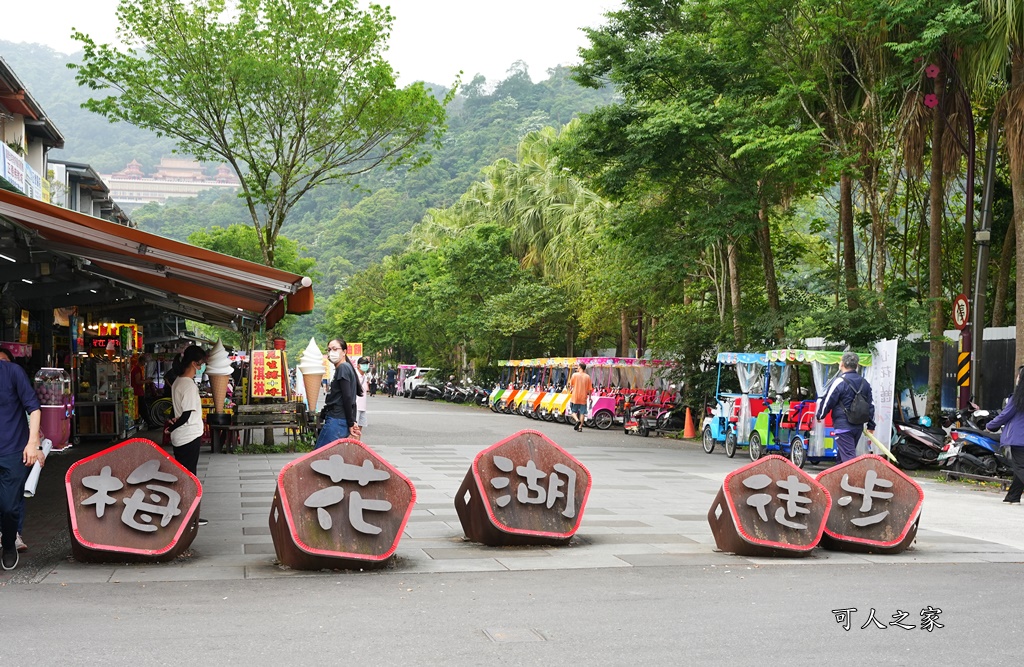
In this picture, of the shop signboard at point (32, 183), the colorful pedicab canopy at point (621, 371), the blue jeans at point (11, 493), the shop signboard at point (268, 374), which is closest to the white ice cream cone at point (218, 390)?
the shop signboard at point (268, 374)

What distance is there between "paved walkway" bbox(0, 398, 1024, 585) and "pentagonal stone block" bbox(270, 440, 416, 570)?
7.6 inches

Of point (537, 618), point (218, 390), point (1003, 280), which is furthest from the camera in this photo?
point (1003, 280)

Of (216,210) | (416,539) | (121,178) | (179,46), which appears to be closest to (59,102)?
(121,178)

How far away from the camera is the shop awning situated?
814 cm

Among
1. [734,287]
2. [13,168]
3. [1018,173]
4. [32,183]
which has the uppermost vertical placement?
[32,183]

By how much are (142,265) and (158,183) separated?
138 metres

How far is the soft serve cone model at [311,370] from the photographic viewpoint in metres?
19.5

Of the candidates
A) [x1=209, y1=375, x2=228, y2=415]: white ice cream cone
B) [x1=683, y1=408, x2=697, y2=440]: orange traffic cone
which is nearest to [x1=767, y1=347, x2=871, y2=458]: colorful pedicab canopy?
[x1=683, y1=408, x2=697, y2=440]: orange traffic cone

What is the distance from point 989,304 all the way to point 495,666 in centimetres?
2265

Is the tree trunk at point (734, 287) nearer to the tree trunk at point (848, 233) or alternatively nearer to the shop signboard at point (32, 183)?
the tree trunk at point (848, 233)

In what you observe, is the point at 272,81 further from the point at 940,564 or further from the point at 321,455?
the point at 940,564

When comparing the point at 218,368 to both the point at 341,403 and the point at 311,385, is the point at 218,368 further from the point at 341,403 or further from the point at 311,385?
the point at 341,403

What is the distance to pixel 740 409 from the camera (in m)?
18.7

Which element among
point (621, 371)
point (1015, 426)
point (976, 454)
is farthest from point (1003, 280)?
point (1015, 426)
